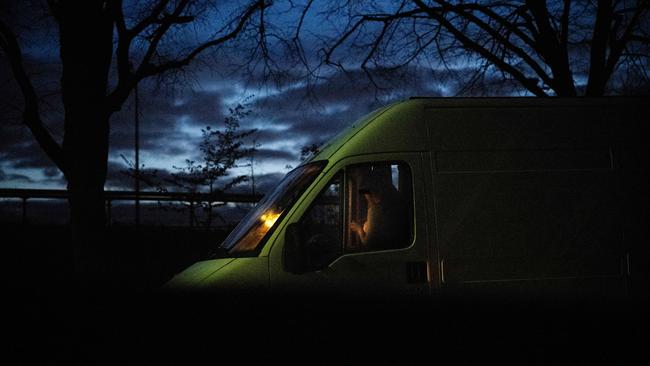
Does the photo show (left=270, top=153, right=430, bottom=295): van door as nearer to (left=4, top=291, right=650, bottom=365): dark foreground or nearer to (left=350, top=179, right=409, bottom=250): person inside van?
(left=350, top=179, right=409, bottom=250): person inside van

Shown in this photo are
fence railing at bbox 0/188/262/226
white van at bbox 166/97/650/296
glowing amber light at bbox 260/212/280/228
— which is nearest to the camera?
white van at bbox 166/97/650/296

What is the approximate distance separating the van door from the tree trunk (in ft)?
21.7

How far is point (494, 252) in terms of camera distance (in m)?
4.48

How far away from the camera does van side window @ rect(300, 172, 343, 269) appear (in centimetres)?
444

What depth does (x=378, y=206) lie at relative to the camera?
4.67 meters

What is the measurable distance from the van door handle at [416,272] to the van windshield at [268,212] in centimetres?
111

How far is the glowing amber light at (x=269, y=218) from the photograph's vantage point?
4625 mm

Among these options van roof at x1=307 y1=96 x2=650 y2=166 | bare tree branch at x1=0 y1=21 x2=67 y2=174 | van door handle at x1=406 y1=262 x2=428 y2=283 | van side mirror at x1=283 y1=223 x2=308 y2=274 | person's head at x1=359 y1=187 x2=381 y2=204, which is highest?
bare tree branch at x1=0 y1=21 x2=67 y2=174

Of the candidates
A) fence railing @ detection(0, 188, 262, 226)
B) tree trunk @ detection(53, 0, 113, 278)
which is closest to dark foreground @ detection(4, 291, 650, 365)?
tree trunk @ detection(53, 0, 113, 278)

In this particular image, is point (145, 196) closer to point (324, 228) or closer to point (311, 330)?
point (324, 228)

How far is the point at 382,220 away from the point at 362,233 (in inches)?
8.5

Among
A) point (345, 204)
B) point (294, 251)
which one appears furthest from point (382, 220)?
point (294, 251)

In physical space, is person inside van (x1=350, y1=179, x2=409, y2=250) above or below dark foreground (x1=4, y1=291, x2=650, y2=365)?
above

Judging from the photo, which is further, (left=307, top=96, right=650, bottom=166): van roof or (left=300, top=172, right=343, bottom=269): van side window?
(left=307, top=96, right=650, bottom=166): van roof
